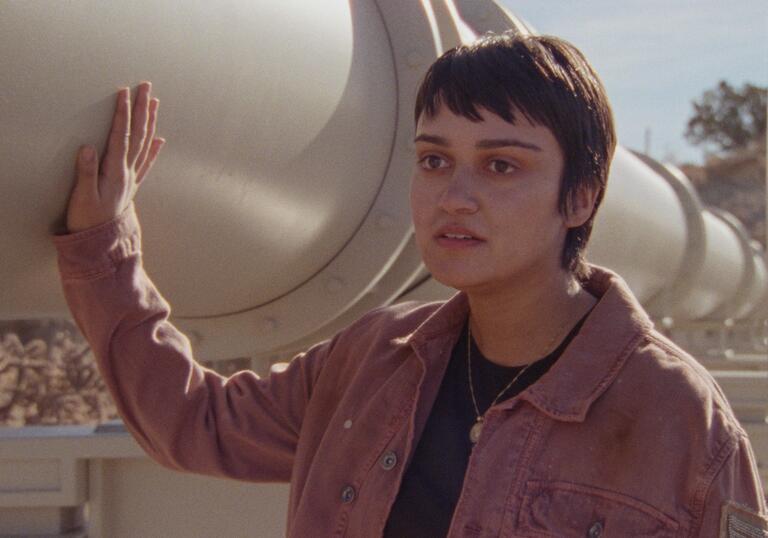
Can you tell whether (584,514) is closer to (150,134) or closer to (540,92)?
(540,92)

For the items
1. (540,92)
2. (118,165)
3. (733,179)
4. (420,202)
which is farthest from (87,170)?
(733,179)

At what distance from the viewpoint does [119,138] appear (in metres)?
1.33

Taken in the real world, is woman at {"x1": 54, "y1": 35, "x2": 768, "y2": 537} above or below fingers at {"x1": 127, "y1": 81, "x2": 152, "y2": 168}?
below

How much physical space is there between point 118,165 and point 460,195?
379mm

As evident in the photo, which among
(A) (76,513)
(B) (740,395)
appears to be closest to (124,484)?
(A) (76,513)

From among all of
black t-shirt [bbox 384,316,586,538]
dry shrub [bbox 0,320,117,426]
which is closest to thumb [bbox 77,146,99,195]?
black t-shirt [bbox 384,316,586,538]

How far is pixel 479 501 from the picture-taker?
136 centimetres

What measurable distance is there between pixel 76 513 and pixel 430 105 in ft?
2.96

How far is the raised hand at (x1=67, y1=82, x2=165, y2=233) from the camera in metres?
1.32

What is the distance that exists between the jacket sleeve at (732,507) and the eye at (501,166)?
0.39 m

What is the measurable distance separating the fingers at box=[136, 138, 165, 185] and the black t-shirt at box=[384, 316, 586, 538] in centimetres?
44

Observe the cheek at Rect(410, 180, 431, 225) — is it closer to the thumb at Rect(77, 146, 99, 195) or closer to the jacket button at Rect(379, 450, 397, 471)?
the jacket button at Rect(379, 450, 397, 471)

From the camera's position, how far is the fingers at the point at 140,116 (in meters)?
1.31

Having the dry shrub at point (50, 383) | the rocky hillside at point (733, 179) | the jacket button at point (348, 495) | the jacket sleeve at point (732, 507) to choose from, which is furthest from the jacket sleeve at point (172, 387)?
the rocky hillside at point (733, 179)
